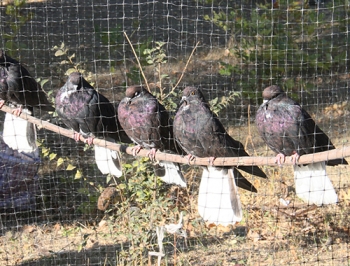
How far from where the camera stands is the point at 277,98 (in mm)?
3594

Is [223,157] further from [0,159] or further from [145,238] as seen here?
[0,159]

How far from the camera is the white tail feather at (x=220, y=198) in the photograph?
11.9 feet

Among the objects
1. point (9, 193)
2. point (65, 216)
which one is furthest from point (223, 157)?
point (9, 193)

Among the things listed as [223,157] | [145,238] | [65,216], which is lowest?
[65,216]

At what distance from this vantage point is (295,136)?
139 inches

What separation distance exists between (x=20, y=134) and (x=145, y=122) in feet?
→ 3.21

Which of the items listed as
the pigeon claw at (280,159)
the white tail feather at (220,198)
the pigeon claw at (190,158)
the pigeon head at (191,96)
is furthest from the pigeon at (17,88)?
the pigeon claw at (280,159)

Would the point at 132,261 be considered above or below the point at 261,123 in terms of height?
below

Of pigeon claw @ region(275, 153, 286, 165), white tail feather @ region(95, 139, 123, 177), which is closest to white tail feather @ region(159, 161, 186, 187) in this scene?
white tail feather @ region(95, 139, 123, 177)

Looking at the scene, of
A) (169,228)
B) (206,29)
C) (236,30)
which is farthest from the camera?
(206,29)

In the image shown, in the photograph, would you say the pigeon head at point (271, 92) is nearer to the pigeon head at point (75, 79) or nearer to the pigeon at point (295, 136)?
the pigeon at point (295, 136)

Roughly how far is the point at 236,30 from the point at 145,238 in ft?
11.1

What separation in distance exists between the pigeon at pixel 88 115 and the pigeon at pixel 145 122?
0.19 m

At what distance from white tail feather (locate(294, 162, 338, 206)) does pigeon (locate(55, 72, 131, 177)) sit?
122cm
